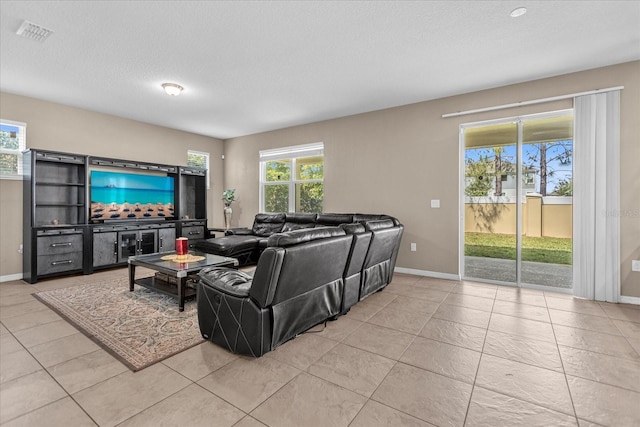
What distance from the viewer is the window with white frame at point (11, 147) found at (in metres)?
4.50

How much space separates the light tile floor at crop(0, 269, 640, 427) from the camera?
1.63 metres

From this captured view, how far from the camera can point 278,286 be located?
219 cm

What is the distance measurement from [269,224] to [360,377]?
445 centimetres

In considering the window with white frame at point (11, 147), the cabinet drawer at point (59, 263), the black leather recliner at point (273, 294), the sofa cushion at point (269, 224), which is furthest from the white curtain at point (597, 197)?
the window with white frame at point (11, 147)

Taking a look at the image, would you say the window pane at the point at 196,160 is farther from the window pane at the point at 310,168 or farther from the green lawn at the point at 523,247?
the green lawn at the point at 523,247

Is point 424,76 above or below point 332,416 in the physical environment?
above

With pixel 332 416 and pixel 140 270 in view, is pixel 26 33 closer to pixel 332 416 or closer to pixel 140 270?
pixel 140 270

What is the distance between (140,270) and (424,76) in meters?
5.28

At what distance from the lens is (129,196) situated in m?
5.80

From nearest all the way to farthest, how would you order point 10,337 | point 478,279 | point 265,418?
1. point 265,418
2. point 10,337
3. point 478,279

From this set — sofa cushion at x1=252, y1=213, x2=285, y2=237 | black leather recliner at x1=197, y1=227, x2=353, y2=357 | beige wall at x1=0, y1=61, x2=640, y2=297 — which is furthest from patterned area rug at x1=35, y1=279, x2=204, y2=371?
sofa cushion at x1=252, y1=213, x2=285, y2=237

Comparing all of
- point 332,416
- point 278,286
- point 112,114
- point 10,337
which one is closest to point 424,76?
point 278,286

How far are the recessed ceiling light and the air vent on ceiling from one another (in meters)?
4.29

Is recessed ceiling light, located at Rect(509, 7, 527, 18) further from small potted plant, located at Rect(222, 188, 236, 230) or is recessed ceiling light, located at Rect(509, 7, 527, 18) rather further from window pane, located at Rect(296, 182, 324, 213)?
small potted plant, located at Rect(222, 188, 236, 230)
